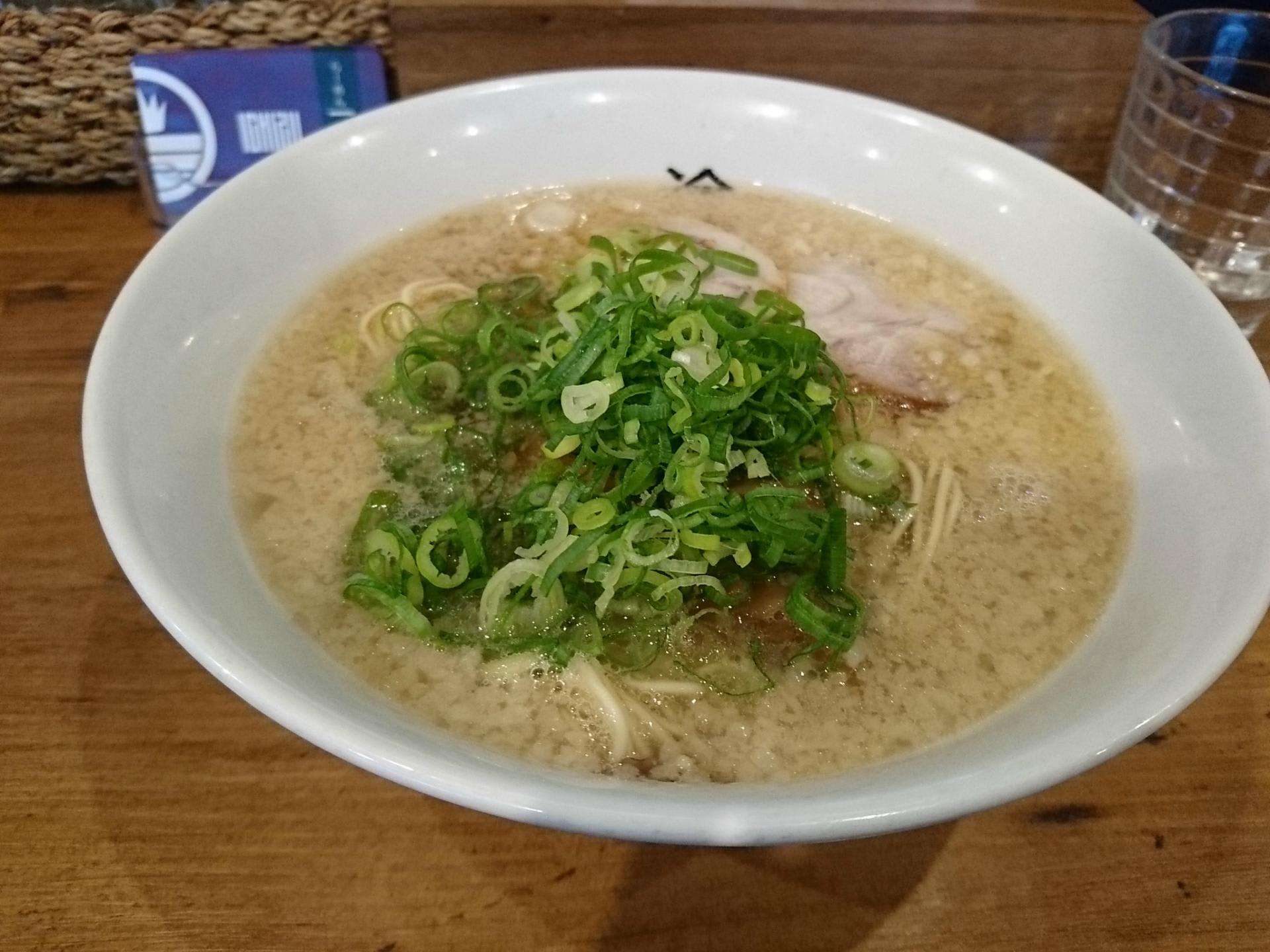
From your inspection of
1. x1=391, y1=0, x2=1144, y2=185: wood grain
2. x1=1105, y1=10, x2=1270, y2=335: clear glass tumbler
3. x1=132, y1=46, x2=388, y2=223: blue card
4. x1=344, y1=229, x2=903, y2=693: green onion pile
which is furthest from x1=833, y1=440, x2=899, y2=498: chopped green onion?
x1=132, y1=46, x2=388, y2=223: blue card

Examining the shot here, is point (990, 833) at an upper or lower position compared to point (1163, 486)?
lower

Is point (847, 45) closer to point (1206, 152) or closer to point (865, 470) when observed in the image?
point (1206, 152)

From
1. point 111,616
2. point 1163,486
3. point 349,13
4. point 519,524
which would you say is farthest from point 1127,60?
point 111,616

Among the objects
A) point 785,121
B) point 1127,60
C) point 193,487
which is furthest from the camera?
point 1127,60

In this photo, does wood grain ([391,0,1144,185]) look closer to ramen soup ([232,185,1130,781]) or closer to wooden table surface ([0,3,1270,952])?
ramen soup ([232,185,1130,781])

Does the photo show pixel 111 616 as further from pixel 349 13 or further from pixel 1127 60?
pixel 1127 60

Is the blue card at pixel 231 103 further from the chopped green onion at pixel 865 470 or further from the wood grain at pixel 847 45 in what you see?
the chopped green onion at pixel 865 470
